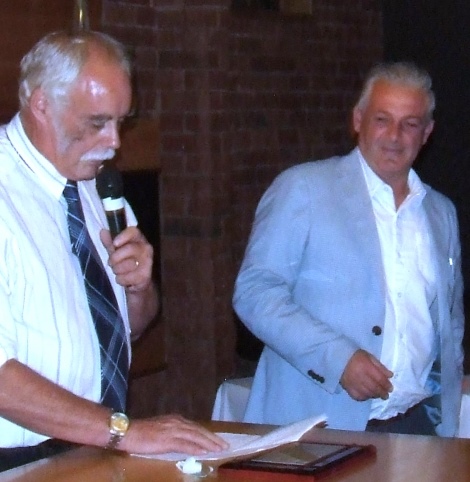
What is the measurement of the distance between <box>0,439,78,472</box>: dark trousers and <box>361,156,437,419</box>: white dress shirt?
106 cm

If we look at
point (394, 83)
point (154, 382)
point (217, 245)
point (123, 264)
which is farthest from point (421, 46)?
point (123, 264)

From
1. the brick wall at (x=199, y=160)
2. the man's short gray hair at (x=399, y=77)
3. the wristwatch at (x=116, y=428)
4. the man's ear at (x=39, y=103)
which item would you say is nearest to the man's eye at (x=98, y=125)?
the man's ear at (x=39, y=103)

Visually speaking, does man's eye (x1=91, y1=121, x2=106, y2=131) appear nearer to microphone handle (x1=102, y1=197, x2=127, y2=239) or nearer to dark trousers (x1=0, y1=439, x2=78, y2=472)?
microphone handle (x1=102, y1=197, x2=127, y2=239)

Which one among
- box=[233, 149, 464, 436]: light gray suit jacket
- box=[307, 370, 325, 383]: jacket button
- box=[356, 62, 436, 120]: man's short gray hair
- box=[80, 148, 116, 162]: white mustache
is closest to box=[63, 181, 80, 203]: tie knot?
box=[80, 148, 116, 162]: white mustache

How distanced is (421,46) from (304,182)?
13.4ft

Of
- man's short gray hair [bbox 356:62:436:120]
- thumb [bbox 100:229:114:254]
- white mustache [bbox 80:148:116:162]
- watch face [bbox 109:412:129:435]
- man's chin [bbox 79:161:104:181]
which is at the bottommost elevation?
watch face [bbox 109:412:129:435]

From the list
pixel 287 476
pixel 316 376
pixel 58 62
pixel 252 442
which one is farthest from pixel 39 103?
pixel 316 376

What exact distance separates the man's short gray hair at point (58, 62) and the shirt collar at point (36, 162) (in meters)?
0.08

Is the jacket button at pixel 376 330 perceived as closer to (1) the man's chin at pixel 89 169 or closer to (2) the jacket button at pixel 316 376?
(2) the jacket button at pixel 316 376

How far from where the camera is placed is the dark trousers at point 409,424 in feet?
10.3

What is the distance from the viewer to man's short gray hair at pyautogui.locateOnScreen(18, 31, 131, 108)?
8.06 ft

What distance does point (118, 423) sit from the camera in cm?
226

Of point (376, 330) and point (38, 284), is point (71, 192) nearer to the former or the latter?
point (38, 284)

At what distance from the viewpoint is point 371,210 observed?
3221 mm
